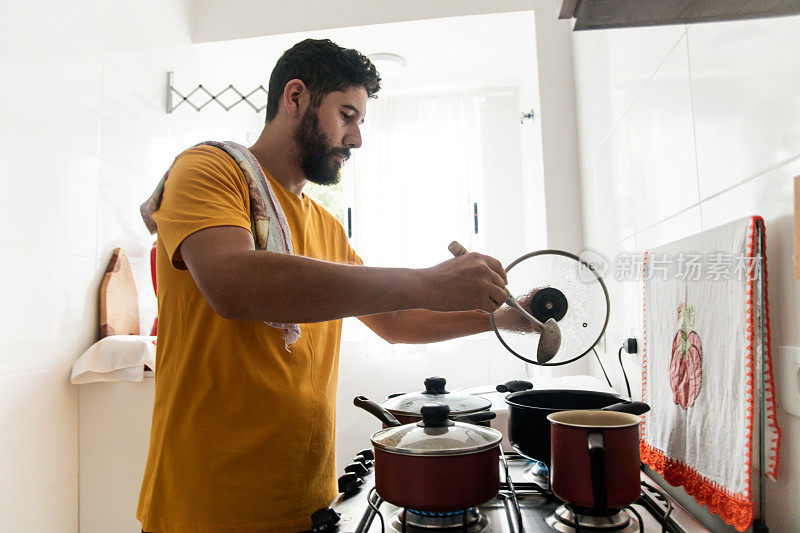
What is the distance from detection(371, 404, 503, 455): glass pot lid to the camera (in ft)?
2.35

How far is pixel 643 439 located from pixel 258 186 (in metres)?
0.82

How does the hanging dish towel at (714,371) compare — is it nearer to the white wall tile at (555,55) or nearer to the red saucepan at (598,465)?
the red saucepan at (598,465)

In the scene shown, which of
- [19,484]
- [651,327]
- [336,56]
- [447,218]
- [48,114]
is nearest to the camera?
[651,327]

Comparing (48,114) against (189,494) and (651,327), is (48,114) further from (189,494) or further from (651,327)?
(651,327)

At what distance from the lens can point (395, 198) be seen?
2.62 m

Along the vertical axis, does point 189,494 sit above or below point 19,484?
above

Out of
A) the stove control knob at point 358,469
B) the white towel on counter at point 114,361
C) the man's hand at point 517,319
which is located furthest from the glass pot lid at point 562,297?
the white towel on counter at point 114,361

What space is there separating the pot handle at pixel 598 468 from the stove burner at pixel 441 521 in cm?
16

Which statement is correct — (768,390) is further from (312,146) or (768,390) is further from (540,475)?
(312,146)

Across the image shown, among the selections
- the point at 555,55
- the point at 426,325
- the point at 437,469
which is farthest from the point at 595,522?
the point at 555,55

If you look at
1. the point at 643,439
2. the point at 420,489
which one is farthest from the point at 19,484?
the point at 643,439

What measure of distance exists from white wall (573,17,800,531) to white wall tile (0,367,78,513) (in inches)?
58.1

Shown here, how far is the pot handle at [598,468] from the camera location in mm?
658

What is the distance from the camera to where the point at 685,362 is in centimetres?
85
